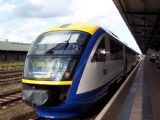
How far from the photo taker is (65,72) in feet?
30.3

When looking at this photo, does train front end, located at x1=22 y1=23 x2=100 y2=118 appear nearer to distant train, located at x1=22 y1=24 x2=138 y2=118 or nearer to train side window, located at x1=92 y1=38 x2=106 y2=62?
distant train, located at x1=22 y1=24 x2=138 y2=118

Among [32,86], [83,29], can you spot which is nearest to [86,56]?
[83,29]

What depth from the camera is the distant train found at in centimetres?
911

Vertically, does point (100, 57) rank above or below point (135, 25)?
below

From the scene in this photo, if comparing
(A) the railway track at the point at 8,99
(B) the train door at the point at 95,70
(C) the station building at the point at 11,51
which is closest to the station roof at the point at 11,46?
(C) the station building at the point at 11,51

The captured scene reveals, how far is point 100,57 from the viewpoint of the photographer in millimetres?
10906

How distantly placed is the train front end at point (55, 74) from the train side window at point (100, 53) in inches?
23.6

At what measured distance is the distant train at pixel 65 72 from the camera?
9109 mm

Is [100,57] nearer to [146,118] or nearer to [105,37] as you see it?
[105,37]

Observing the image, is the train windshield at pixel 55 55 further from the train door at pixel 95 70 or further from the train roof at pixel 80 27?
the train door at pixel 95 70

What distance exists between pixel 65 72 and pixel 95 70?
132cm

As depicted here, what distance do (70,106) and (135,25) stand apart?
2974 centimetres

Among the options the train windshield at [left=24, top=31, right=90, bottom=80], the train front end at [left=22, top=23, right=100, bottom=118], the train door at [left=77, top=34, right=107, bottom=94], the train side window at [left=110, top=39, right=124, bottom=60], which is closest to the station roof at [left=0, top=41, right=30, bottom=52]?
the train side window at [left=110, top=39, right=124, bottom=60]

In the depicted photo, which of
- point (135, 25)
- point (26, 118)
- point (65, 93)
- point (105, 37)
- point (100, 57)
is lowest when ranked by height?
point (26, 118)
